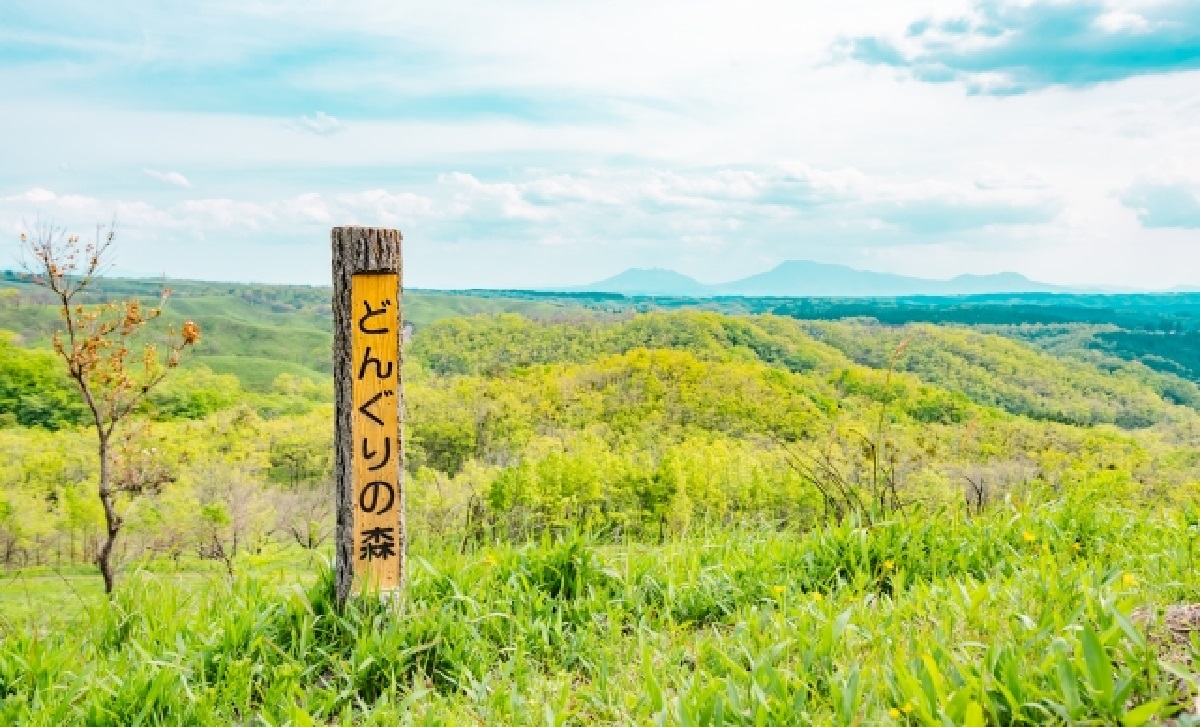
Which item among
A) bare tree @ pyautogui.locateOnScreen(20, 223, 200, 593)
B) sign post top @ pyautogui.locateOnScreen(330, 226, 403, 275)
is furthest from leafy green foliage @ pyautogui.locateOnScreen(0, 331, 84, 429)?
sign post top @ pyautogui.locateOnScreen(330, 226, 403, 275)

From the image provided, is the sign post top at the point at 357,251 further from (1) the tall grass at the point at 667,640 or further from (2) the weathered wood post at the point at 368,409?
(1) the tall grass at the point at 667,640

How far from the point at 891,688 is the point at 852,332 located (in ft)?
425

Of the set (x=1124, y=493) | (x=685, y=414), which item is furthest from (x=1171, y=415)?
(x=1124, y=493)

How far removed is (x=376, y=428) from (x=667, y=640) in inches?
58.0

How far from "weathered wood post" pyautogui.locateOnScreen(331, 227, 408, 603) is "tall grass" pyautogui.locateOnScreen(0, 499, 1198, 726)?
183 millimetres

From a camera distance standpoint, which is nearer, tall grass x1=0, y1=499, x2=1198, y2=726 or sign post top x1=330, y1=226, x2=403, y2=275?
tall grass x1=0, y1=499, x2=1198, y2=726

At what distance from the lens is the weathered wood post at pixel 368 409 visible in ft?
10.6

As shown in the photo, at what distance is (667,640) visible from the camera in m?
2.95

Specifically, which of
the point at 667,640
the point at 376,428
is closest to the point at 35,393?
the point at 376,428

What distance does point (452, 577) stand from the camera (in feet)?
11.1

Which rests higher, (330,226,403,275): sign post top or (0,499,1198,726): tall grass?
(330,226,403,275): sign post top

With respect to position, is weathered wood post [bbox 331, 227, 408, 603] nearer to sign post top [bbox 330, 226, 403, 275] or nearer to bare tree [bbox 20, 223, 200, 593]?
sign post top [bbox 330, 226, 403, 275]

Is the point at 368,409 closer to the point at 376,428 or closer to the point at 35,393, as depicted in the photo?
the point at 376,428

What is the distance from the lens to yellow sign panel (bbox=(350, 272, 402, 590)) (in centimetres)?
325
